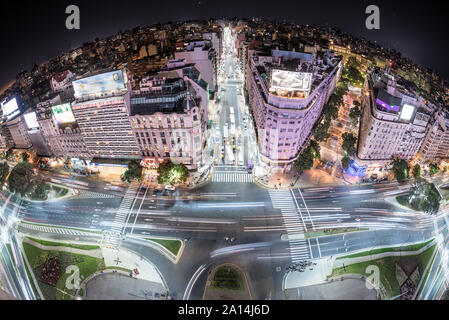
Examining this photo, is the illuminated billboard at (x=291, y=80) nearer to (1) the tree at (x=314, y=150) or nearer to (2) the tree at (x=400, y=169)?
(1) the tree at (x=314, y=150)

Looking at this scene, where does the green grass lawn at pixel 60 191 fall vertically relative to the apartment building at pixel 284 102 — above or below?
below

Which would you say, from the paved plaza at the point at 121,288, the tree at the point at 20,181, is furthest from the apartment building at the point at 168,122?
the paved plaza at the point at 121,288

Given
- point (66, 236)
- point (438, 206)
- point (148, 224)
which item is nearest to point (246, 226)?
point (148, 224)

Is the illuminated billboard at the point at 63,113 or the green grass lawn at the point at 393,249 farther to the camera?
the illuminated billboard at the point at 63,113

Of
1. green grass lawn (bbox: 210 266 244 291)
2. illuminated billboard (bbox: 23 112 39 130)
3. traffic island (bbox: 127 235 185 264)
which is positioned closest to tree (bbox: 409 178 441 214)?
green grass lawn (bbox: 210 266 244 291)

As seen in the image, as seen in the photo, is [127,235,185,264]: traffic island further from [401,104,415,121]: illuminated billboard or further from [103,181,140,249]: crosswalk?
[401,104,415,121]: illuminated billboard

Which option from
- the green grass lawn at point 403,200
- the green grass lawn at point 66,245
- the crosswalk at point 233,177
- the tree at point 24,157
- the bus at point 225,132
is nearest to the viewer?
the green grass lawn at point 66,245
